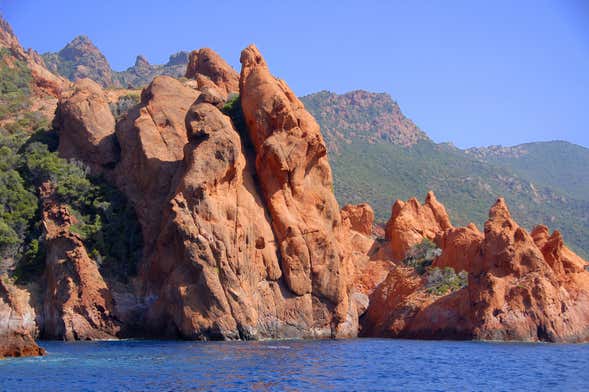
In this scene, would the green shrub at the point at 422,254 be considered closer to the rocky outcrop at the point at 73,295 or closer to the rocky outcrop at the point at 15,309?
the rocky outcrop at the point at 73,295

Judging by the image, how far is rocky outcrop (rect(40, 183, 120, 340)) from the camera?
5297 centimetres

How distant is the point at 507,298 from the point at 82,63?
14938 centimetres

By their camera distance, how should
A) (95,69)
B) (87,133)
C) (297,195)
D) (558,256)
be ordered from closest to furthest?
(297,195), (558,256), (87,133), (95,69)

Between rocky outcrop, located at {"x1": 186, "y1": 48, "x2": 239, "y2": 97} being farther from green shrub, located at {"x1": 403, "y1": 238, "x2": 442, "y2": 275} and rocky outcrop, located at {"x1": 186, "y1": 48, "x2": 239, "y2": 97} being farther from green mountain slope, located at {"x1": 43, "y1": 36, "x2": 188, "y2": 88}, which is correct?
green mountain slope, located at {"x1": 43, "y1": 36, "x2": 188, "y2": 88}

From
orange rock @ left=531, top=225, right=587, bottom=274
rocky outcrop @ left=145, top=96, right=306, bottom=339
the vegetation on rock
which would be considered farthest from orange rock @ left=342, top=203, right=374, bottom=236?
the vegetation on rock

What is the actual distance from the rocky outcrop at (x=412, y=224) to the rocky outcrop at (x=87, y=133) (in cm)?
2581

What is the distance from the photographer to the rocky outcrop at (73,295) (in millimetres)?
52969

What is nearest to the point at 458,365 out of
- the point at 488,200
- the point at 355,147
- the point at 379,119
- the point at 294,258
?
the point at 294,258

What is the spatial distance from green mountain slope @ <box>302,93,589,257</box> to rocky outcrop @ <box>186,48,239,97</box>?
1932 inches

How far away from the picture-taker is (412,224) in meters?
76.5

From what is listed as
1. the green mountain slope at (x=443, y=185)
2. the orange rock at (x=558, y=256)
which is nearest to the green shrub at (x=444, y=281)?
the orange rock at (x=558, y=256)

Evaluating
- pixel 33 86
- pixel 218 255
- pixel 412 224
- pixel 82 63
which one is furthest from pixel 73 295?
pixel 82 63

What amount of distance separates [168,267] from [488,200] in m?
97.6

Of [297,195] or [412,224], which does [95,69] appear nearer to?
[412,224]
